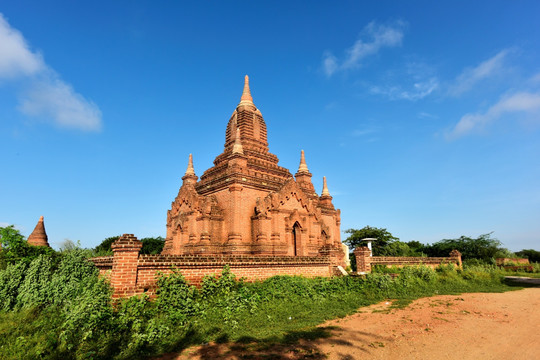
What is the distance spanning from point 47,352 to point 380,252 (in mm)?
39235

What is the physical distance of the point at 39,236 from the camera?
2294 cm

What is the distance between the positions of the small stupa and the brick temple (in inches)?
365

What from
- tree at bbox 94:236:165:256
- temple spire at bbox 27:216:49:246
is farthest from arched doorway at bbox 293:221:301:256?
tree at bbox 94:236:165:256

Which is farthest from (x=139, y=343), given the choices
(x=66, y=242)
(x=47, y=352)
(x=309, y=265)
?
(x=66, y=242)

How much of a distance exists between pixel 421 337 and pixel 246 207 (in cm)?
1210

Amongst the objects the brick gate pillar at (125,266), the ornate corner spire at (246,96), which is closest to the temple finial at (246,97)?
the ornate corner spire at (246,96)

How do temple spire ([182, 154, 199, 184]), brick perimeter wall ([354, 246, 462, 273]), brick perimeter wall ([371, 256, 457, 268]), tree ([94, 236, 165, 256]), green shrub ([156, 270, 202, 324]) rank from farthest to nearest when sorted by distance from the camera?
tree ([94, 236, 165, 256]) → temple spire ([182, 154, 199, 184]) → brick perimeter wall ([371, 256, 457, 268]) → brick perimeter wall ([354, 246, 462, 273]) → green shrub ([156, 270, 202, 324])

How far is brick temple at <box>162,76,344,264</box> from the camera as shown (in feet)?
59.9

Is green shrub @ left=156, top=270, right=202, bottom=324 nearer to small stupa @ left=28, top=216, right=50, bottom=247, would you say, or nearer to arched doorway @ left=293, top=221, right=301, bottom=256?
arched doorway @ left=293, top=221, right=301, bottom=256

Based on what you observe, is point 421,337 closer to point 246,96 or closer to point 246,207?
point 246,207

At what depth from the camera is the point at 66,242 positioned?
1622 centimetres

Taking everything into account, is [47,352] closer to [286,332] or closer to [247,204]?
[286,332]

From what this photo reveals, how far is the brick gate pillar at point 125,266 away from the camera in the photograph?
9.65m

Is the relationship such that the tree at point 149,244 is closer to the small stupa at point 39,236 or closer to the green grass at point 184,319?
the small stupa at point 39,236
